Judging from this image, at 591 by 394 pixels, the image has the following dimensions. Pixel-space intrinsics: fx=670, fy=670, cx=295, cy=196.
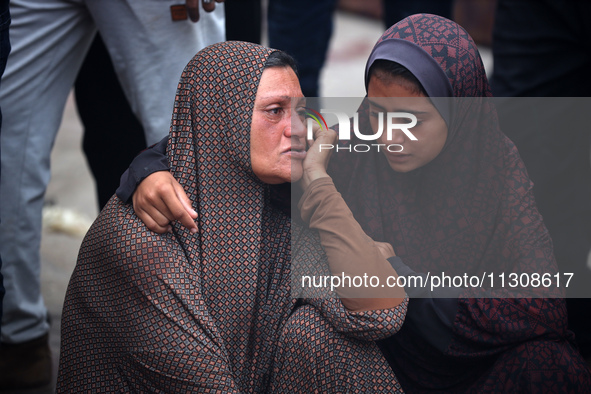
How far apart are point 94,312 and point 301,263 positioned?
0.56 meters

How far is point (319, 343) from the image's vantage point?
1.66 m

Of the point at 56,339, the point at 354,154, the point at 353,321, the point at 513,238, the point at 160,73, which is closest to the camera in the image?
the point at 353,321

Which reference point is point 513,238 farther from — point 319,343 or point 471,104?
point 319,343

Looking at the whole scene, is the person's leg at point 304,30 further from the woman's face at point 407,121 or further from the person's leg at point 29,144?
the woman's face at point 407,121

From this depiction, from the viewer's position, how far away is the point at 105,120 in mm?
2701

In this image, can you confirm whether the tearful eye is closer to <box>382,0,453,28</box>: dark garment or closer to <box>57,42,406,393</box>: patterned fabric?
<box>57,42,406,393</box>: patterned fabric

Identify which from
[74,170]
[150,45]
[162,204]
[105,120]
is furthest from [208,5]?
[74,170]

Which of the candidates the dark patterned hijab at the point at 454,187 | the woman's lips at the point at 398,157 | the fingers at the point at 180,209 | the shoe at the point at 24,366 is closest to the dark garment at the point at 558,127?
the dark patterned hijab at the point at 454,187

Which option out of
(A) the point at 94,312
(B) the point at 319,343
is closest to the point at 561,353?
(B) the point at 319,343

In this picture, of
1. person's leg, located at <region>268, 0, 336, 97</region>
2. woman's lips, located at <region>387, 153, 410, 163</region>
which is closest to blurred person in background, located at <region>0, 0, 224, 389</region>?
woman's lips, located at <region>387, 153, 410, 163</region>

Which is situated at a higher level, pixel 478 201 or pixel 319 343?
pixel 478 201

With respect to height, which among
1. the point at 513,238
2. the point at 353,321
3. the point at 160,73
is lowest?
the point at 353,321

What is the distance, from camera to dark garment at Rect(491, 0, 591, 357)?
2484 millimetres

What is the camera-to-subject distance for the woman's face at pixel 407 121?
1751 mm
